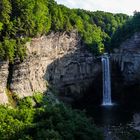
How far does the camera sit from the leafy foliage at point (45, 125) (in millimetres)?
42844

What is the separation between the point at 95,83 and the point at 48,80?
43.1 feet

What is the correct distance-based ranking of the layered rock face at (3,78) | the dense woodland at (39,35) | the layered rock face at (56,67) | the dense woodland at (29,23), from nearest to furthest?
the dense woodland at (39,35) < the layered rock face at (3,78) < the dense woodland at (29,23) < the layered rock face at (56,67)

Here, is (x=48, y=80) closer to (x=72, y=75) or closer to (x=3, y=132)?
(x=72, y=75)

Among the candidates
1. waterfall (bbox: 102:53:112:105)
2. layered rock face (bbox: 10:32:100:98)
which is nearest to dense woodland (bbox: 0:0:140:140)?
layered rock face (bbox: 10:32:100:98)

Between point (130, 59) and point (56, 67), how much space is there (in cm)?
1454

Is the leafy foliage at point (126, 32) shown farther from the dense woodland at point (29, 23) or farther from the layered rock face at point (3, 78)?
the layered rock face at point (3, 78)

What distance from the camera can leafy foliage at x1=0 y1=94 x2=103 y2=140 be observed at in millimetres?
42844

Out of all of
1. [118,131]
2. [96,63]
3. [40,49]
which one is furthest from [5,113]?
[96,63]

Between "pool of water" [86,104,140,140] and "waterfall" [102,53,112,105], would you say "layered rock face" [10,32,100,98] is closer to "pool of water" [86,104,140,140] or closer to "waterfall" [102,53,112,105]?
"waterfall" [102,53,112,105]

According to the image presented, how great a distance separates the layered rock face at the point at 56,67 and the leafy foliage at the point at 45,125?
52.1ft

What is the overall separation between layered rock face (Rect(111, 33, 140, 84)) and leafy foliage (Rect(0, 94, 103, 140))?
104 feet

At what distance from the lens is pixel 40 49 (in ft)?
232

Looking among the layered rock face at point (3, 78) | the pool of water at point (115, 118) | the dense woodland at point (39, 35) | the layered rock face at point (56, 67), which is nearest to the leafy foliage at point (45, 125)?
the dense woodland at point (39, 35)

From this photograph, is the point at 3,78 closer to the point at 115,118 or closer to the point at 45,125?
the point at 115,118
